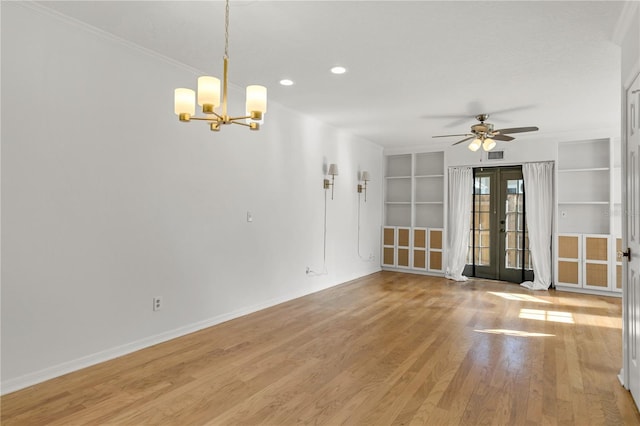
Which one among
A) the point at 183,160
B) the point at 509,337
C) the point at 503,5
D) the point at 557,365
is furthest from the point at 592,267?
the point at 183,160

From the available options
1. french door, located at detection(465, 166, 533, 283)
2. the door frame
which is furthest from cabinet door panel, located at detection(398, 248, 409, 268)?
the door frame

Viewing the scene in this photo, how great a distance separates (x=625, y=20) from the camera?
275 cm

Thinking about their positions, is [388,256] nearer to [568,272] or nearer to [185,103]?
[568,272]

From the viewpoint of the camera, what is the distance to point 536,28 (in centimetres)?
297

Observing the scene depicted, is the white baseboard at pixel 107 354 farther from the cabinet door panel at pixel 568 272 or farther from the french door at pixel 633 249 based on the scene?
the cabinet door panel at pixel 568 272

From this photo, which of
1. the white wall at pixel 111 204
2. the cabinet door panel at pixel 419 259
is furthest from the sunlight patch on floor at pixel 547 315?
the white wall at pixel 111 204

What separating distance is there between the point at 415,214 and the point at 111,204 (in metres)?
6.37

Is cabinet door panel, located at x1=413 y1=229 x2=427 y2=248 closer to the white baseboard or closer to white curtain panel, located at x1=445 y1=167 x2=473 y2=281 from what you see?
white curtain panel, located at x1=445 y1=167 x2=473 y2=281

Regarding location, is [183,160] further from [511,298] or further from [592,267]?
[592,267]

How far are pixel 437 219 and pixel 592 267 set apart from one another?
2.82 meters

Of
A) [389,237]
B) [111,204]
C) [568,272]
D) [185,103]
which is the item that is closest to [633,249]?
[185,103]

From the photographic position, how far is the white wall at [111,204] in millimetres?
2699

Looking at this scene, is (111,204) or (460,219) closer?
(111,204)

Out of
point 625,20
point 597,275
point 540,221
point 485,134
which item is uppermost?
point 625,20
